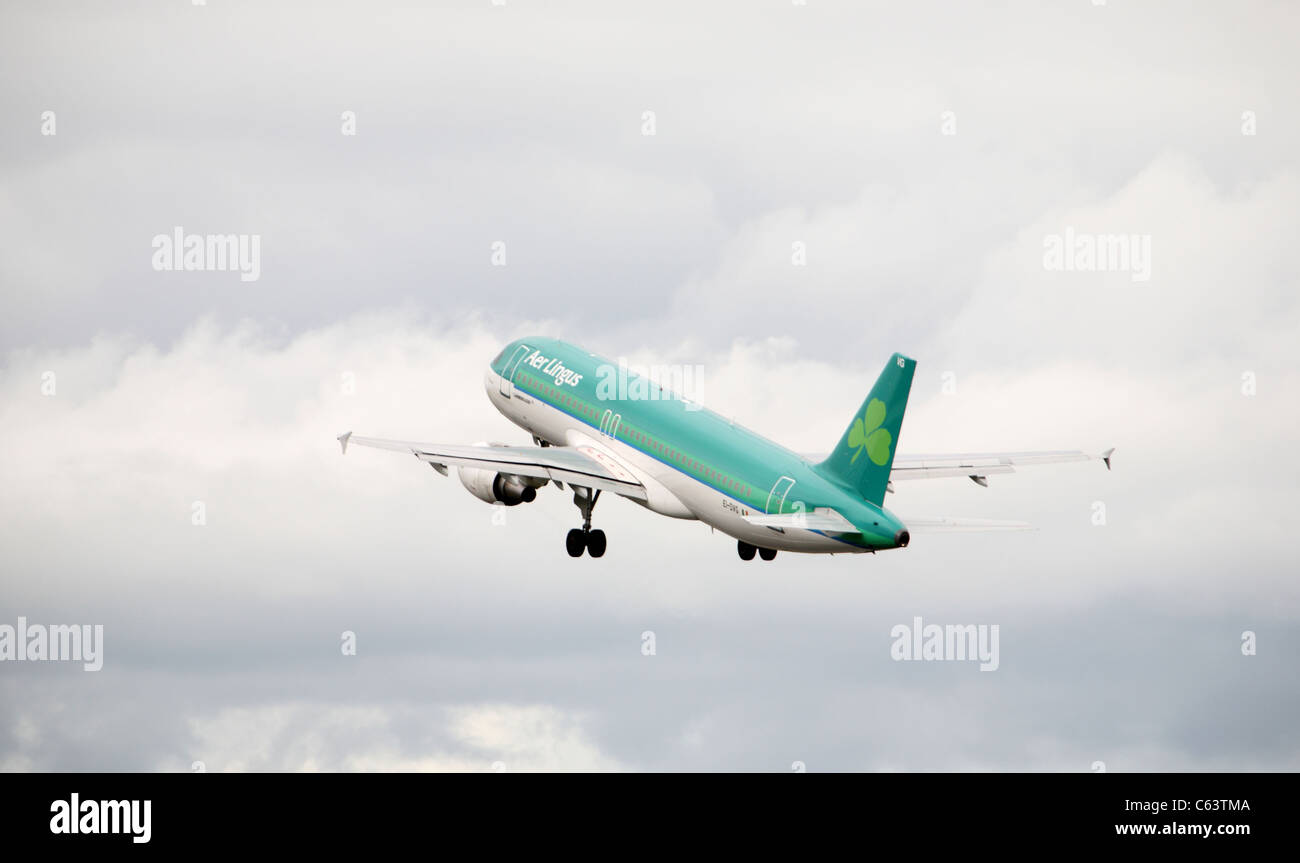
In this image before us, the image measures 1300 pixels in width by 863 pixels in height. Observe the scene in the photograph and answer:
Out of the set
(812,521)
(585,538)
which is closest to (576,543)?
(585,538)

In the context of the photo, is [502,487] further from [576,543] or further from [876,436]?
[876,436]

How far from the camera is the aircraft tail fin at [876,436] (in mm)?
79688

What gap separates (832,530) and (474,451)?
15934mm

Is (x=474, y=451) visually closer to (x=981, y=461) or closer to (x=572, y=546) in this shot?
(x=572, y=546)

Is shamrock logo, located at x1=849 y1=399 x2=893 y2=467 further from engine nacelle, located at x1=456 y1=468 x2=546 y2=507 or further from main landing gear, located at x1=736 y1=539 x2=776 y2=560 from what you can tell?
engine nacelle, located at x1=456 y1=468 x2=546 y2=507

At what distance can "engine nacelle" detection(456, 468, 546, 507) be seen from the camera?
306 ft

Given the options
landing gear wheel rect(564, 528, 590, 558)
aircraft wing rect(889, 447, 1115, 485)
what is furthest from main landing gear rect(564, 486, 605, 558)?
aircraft wing rect(889, 447, 1115, 485)

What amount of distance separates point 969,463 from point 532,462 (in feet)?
52.4

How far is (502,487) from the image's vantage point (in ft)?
307

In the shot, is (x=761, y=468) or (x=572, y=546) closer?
(x=761, y=468)
